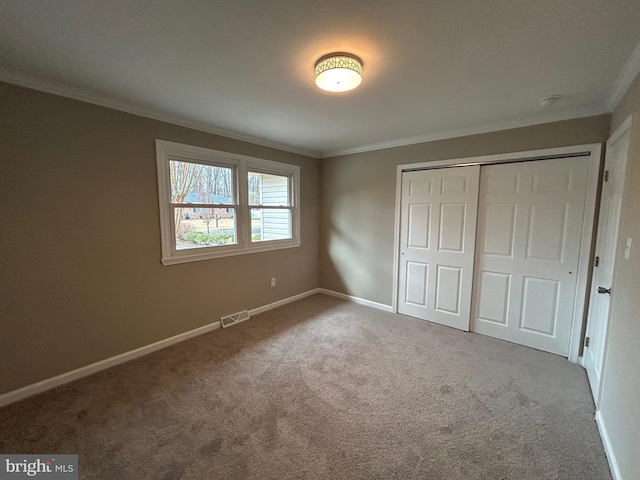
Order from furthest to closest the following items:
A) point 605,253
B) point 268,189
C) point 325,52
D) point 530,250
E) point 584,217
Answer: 1. point 268,189
2. point 530,250
3. point 584,217
4. point 605,253
5. point 325,52

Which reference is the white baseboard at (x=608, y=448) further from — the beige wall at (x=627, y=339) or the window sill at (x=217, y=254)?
the window sill at (x=217, y=254)

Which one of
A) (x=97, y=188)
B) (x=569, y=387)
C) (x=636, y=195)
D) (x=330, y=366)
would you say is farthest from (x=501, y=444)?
(x=97, y=188)

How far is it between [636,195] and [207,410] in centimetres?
303

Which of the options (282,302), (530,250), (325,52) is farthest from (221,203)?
(530,250)

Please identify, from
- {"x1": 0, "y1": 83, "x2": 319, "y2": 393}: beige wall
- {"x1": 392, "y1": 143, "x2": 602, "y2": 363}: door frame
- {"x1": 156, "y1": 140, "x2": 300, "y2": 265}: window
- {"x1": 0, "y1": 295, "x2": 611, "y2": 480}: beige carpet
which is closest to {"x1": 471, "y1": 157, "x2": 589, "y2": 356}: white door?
{"x1": 392, "y1": 143, "x2": 602, "y2": 363}: door frame

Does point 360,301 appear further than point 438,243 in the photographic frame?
Yes

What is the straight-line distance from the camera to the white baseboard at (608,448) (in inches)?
55.4

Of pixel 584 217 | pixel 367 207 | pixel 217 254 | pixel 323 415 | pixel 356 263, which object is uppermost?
pixel 367 207

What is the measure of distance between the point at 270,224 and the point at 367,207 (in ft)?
4.75

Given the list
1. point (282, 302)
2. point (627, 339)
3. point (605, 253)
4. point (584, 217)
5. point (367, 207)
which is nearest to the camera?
point (627, 339)

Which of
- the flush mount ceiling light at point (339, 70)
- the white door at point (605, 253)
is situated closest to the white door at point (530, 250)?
the white door at point (605, 253)

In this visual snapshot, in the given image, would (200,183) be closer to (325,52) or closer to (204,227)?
(204,227)

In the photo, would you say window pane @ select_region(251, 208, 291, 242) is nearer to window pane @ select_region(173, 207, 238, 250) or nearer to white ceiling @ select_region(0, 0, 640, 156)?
window pane @ select_region(173, 207, 238, 250)

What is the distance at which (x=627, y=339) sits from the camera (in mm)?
1467
